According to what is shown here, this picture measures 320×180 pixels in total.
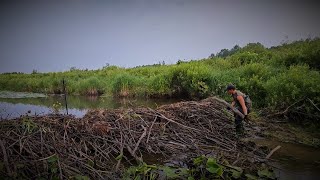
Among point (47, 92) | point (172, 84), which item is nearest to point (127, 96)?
point (172, 84)

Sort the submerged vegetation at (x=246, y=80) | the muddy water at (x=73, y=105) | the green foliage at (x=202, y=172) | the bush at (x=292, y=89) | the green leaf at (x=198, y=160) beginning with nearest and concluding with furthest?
the green foliage at (x=202, y=172), the green leaf at (x=198, y=160), the bush at (x=292, y=89), the submerged vegetation at (x=246, y=80), the muddy water at (x=73, y=105)

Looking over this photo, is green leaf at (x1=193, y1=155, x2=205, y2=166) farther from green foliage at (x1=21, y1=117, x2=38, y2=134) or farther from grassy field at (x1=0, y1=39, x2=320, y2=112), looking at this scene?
grassy field at (x1=0, y1=39, x2=320, y2=112)

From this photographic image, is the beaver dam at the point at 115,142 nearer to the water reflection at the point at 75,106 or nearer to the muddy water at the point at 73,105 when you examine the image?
the muddy water at the point at 73,105

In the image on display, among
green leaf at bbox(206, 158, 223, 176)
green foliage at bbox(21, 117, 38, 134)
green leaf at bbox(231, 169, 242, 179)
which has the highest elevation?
green foliage at bbox(21, 117, 38, 134)

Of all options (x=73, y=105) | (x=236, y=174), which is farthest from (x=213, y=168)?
(x=73, y=105)

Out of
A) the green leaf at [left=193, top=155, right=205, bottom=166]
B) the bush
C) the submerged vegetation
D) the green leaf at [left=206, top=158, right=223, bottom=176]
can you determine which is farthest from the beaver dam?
the submerged vegetation

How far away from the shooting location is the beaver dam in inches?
189

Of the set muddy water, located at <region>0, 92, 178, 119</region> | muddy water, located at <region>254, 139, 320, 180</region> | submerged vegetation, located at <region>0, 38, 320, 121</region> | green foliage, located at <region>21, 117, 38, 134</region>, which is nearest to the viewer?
muddy water, located at <region>254, 139, 320, 180</region>

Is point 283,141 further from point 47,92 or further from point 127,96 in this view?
point 47,92

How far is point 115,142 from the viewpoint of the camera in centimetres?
640

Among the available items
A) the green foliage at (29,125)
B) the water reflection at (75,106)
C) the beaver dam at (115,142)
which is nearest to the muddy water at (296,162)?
the beaver dam at (115,142)

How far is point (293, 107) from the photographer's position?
1004cm

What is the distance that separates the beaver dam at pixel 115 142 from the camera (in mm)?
4810

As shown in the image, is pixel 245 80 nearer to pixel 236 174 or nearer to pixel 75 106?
pixel 236 174
